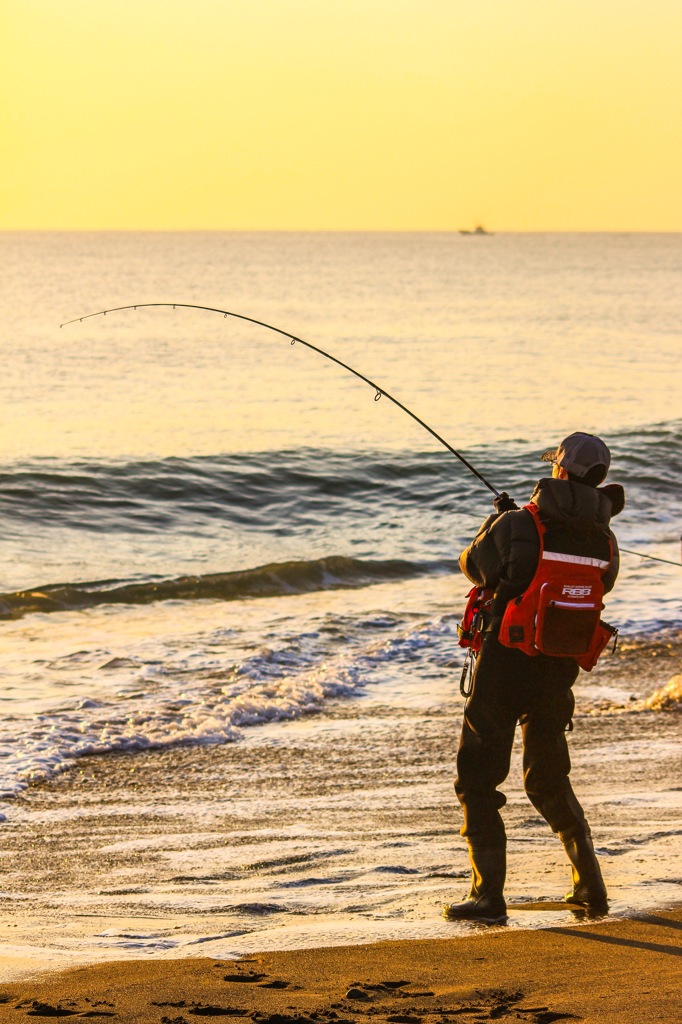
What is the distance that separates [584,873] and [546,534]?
1117 millimetres

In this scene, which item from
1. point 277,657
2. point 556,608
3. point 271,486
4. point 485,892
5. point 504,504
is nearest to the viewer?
point 556,608

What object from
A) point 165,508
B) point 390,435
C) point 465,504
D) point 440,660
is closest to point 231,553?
point 165,508

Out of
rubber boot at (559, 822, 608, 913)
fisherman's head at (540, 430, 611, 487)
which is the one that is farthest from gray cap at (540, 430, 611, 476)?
rubber boot at (559, 822, 608, 913)

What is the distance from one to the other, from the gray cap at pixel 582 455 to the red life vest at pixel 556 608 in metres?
0.18

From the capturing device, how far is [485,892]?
13.8ft

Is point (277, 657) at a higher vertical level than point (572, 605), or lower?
lower

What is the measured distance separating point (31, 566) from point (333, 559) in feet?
9.95

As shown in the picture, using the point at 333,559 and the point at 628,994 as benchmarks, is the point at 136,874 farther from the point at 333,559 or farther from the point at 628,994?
the point at 333,559

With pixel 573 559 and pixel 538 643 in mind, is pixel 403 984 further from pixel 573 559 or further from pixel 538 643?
pixel 573 559

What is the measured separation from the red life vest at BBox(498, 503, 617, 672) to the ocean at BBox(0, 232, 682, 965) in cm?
90

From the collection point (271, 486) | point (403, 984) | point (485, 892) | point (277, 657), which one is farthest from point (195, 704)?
point (271, 486)

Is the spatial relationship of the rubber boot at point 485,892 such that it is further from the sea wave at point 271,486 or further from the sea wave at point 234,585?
the sea wave at point 271,486

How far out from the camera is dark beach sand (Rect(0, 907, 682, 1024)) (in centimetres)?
329

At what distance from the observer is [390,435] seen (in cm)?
2225
